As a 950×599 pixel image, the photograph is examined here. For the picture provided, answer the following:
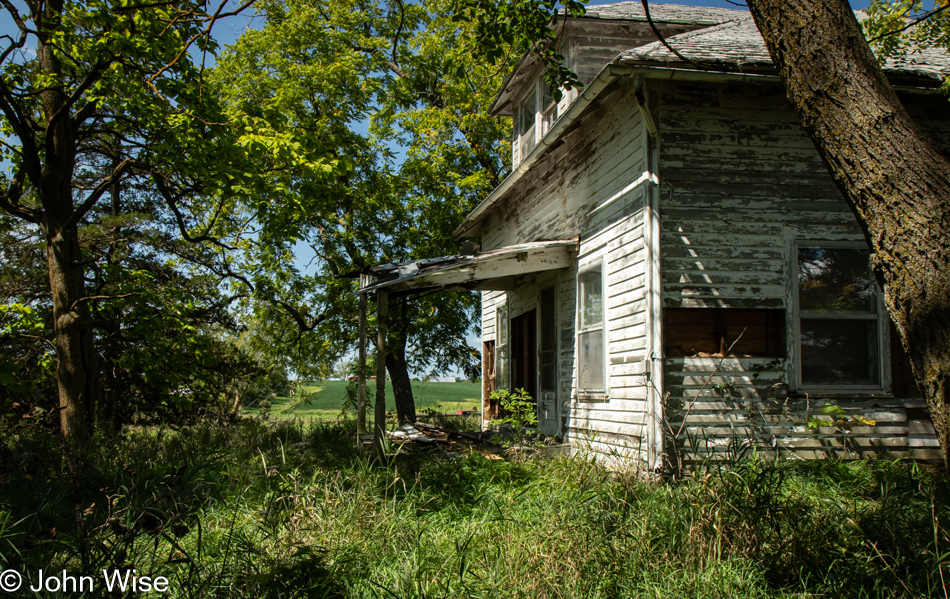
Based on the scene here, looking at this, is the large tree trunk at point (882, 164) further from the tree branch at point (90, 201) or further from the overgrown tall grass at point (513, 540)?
the tree branch at point (90, 201)

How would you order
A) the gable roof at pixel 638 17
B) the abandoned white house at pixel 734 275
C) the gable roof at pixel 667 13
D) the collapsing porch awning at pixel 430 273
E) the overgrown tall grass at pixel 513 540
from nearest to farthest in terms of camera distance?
1. the overgrown tall grass at pixel 513 540
2. the abandoned white house at pixel 734 275
3. the collapsing porch awning at pixel 430 273
4. the gable roof at pixel 638 17
5. the gable roof at pixel 667 13

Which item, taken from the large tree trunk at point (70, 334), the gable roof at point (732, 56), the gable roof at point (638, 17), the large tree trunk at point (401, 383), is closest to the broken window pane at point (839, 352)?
the gable roof at point (732, 56)

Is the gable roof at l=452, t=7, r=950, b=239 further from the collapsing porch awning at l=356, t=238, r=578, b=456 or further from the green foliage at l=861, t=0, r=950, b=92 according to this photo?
the collapsing porch awning at l=356, t=238, r=578, b=456

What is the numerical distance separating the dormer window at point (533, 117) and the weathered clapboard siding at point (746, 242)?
3694 mm

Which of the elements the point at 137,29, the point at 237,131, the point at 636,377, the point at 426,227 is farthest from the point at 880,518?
the point at 426,227

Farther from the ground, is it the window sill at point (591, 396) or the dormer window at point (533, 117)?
the dormer window at point (533, 117)

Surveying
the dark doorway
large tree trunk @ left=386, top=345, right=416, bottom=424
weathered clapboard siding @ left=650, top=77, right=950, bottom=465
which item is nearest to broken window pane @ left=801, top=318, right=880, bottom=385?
weathered clapboard siding @ left=650, top=77, right=950, bottom=465

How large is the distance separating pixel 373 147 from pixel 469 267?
472 inches

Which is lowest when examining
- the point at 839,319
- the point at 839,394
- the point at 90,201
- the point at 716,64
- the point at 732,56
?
the point at 839,394

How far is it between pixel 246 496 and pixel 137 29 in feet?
22.1

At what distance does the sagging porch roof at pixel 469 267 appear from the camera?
8148mm

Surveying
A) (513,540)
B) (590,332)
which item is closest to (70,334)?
(590,332)

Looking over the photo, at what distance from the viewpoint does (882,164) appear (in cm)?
300

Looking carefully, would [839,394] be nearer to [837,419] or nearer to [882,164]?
[837,419]
